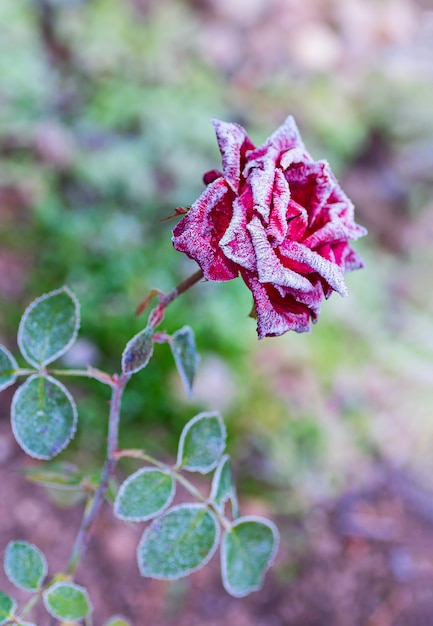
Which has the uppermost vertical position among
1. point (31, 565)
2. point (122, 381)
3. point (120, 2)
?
point (120, 2)

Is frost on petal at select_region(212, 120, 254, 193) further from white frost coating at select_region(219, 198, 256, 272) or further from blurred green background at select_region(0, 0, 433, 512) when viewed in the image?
blurred green background at select_region(0, 0, 433, 512)

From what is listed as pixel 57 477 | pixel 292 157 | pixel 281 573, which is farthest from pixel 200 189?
pixel 292 157

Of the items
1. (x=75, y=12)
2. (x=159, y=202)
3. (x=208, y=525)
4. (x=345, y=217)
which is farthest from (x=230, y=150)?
(x=75, y=12)

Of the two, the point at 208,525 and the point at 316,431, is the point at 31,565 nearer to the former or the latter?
the point at 208,525

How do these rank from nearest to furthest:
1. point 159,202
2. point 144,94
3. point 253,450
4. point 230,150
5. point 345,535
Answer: point 230,150, point 345,535, point 253,450, point 159,202, point 144,94

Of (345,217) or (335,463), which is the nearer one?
(345,217)

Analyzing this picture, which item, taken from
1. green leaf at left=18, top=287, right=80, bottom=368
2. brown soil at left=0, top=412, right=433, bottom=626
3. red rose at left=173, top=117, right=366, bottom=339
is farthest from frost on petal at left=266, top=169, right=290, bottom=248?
brown soil at left=0, top=412, right=433, bottom=626

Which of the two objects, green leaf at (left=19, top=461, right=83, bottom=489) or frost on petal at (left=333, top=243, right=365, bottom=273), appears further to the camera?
green leaf at (left=19, top=461, right=83, bottom=489)
